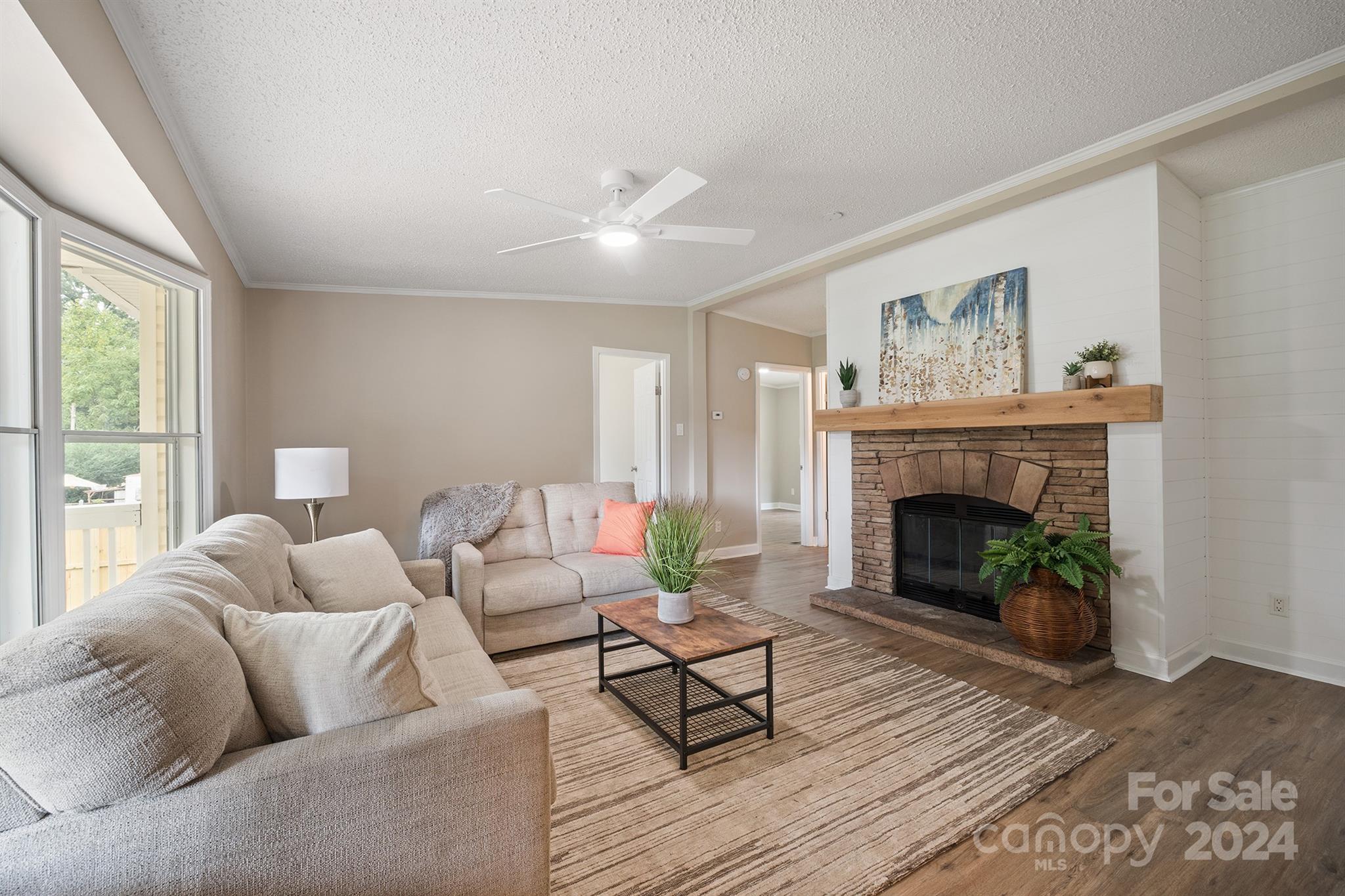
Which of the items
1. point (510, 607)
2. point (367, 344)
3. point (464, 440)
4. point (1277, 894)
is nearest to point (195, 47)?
point (510, 607)

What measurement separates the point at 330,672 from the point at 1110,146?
3.57 meters

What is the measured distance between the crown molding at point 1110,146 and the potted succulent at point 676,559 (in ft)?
7.62

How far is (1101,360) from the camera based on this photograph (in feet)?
9.62

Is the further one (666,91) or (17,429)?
(666,91)

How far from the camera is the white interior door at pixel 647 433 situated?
19.0ft

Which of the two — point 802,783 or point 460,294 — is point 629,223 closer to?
point 802,783

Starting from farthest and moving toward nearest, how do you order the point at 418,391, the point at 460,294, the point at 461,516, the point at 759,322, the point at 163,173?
the point at 759,322, the point at 460,294, the point at 418,391, the point at 461,516, the point at 163,173

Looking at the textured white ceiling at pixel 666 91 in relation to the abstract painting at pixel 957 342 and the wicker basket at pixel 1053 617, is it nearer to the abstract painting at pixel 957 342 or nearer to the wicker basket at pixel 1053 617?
the abstract painting at pixel 957 342

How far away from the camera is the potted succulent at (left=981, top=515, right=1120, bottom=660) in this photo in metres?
2.82

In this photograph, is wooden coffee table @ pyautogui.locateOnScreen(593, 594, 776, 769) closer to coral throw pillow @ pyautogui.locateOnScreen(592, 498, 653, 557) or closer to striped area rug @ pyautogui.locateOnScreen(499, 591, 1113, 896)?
striped area rug @ pyautogui.locateOnScreen(499, 591, 1113, 896)

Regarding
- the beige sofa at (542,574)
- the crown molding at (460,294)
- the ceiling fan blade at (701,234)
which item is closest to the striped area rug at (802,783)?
the beige sofa at (542,574)

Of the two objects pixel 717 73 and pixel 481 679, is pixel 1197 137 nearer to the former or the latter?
pixel 717 73

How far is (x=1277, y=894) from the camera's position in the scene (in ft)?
5.18

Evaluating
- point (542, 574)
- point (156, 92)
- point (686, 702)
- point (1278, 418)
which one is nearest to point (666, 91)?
point (156, 92)
